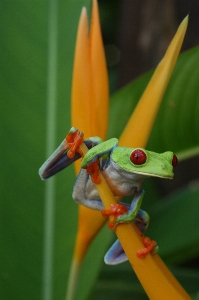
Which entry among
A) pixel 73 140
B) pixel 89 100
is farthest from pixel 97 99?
pixel 73 140

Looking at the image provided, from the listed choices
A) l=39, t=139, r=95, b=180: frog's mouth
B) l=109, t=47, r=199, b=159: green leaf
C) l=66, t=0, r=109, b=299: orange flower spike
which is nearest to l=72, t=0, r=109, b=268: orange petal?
l=66, t=0, r=109, b=299: orange flower spike

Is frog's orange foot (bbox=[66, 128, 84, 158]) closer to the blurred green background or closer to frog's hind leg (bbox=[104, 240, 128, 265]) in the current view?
frog's hind leg (bbox=[104, 240, 128, 265])

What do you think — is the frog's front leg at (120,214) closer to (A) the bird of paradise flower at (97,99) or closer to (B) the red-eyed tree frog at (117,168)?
(B) the red-eyed tree frog at (117,168)

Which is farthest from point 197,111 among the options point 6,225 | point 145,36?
point 145,36

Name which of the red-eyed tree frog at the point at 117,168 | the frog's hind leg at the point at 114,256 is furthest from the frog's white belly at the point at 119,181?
the frog's hind leg at the point at 114,256

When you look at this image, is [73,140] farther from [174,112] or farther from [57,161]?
[174,112]

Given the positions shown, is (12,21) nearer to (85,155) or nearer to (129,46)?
(85,155)

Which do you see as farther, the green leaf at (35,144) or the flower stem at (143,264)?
the green leaf at (35,144)
